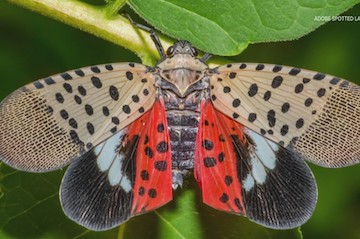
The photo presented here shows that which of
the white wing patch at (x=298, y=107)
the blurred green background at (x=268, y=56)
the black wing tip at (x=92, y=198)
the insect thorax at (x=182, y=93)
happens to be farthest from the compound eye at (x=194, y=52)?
the blurred green background at (x=268, y=56)

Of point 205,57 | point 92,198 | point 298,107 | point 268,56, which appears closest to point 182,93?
point 205,57

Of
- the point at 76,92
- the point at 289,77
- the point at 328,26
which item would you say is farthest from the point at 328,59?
the point at 76,92

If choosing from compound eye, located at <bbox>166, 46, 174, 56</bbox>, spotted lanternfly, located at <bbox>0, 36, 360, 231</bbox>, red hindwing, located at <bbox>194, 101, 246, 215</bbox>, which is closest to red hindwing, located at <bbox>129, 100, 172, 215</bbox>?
spotted lanternfly, located at <bbox>0, 36, 360, 231</bbox>

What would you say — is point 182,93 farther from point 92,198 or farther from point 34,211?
point 34,211

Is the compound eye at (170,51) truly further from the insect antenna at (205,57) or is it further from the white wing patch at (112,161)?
the white wing patch at (112,161)

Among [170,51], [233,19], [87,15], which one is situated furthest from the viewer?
[170,51]

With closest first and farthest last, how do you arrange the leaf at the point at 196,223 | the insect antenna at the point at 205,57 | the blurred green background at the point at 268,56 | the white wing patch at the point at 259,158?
the white wing patch at the point at 259,158, the leaf at the point at 196,223, the insect antenna at the point at 205,57, the blurred green background at the point at 268,56
